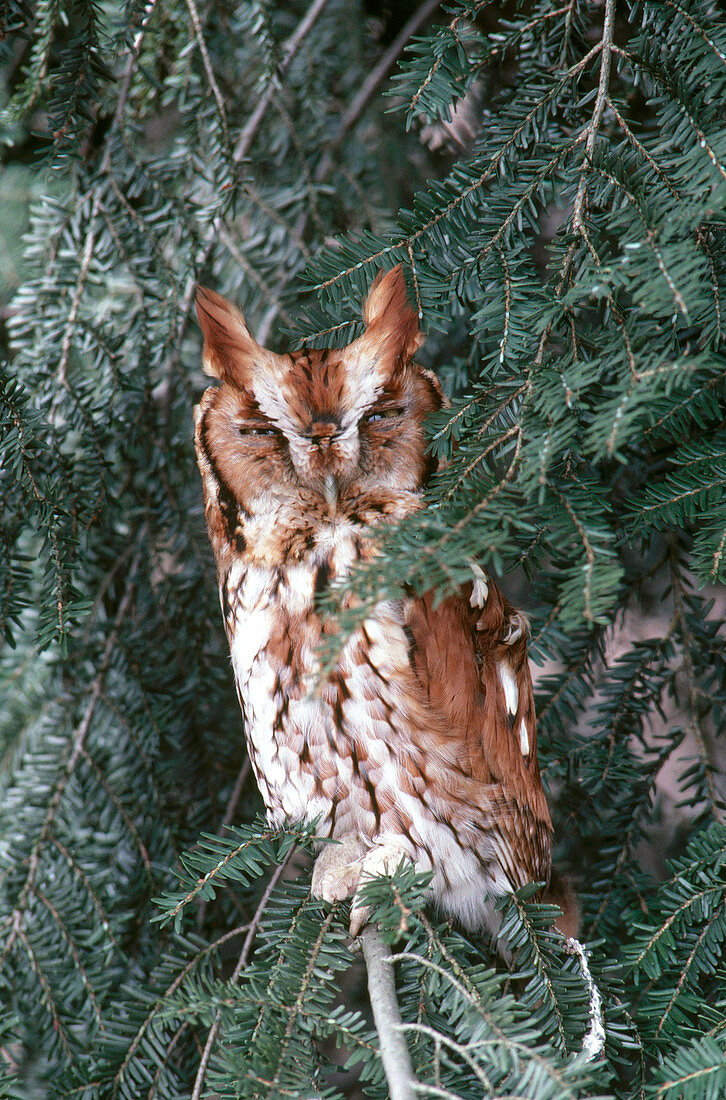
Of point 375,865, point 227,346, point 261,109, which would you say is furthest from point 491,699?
point 261,109

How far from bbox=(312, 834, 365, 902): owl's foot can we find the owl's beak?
1.54 ft

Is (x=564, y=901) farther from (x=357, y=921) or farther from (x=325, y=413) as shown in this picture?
(x=325, y=413)

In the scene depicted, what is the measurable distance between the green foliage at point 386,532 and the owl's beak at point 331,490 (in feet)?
0.74

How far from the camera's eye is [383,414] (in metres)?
1.26


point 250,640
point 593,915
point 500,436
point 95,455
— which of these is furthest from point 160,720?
point 500,436

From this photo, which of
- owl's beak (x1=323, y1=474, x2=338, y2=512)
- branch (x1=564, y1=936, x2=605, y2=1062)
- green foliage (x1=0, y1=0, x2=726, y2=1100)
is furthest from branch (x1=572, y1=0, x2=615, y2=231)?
branch (x1=564, y1=936, x2=605, y2=1062)

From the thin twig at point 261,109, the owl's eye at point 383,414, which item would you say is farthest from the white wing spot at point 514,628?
the thin twig at point 261,109

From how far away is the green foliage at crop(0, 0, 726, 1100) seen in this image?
0.89 meters

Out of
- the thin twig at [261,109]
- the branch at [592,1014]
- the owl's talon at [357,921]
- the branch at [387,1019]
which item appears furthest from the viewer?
the thin twig at [261,109]

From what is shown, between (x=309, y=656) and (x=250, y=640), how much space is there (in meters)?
0.12

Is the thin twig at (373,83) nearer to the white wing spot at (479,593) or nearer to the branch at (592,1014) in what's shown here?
the white wing spot at (479,593)

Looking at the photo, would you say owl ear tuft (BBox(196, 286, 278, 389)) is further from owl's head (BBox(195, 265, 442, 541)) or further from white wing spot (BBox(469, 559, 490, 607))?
white wing spot (BBox(469, 559, 490, 607))

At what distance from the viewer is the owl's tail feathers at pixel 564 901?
1.37 metres

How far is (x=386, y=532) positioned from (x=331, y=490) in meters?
0.39
